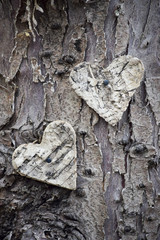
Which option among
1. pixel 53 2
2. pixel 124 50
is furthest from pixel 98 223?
pixel 53 2

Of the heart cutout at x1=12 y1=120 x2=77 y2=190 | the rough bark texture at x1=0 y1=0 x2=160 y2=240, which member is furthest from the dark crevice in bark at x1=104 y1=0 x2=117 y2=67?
the heart cutout at x1=12 y1=120 x2=77 y2=190

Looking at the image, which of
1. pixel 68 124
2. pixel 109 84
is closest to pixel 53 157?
pixel 68 124

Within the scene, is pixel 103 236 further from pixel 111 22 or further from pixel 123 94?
pixel 111 22

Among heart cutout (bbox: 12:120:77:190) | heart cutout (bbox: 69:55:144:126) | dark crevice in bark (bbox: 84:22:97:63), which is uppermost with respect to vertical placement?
dark crevice in bark (bbox: 84:22:97:63)

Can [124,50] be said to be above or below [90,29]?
below

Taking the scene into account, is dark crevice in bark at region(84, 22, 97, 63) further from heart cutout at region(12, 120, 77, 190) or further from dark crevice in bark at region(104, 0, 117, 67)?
heart cutout at region(12, 120, 77, 190)

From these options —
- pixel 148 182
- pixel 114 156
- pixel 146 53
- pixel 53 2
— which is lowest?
pixel 148 182
